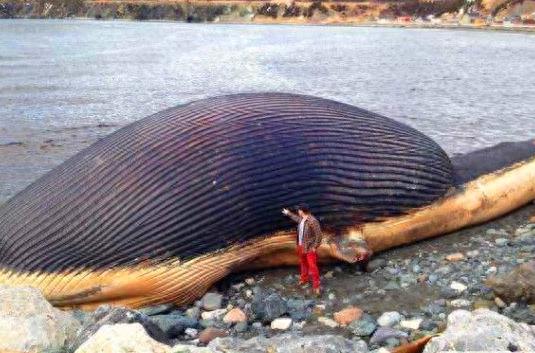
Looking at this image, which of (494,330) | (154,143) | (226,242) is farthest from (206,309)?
(494,330)

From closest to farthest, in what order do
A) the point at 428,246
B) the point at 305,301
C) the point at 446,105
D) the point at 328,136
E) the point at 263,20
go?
1. the point at 305,301
2. the point at 328,136
3. the point at 428,246
4. the point at 446,105
5. the point at 263,20

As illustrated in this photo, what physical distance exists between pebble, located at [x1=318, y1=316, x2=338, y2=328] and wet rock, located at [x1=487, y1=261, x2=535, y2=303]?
1.51 meters

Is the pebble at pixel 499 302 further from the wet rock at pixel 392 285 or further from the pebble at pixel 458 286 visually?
the wet rock at pixel 392 285

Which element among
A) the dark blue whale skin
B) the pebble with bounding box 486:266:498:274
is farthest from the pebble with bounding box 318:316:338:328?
the pebble with bounding box 486:266:498:274

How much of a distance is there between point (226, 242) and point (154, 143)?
4.14ft

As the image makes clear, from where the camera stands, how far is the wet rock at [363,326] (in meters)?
6.47

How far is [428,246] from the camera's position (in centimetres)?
846

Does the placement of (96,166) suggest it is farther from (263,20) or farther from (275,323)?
(263,20)

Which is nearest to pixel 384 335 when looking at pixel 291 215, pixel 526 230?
pixel 291 215

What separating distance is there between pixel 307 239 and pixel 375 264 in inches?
38.1

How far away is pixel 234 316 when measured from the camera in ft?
23.0

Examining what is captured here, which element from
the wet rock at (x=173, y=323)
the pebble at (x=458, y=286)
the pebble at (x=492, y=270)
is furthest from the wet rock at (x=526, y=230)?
the wet rock at (x=173, y=323)

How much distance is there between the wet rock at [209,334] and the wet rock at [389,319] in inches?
56.1

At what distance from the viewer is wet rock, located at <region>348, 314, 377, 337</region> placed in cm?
647
